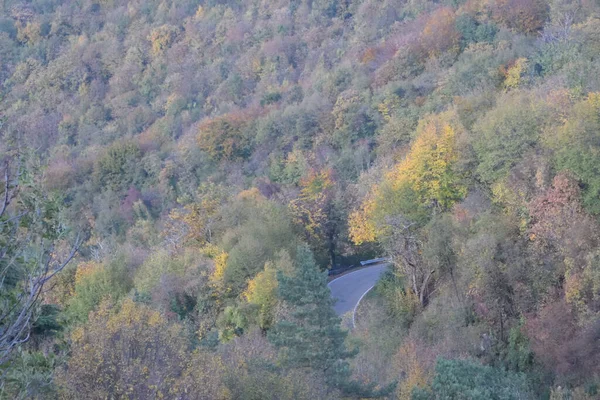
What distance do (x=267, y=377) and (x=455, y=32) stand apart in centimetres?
4085

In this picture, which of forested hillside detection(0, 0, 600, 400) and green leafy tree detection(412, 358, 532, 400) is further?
green leafy tree detection(412, 358, 532, 400)

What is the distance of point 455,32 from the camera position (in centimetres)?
4703

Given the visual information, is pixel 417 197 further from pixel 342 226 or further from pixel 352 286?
pixel 342 226

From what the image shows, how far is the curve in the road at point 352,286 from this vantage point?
2683 cm

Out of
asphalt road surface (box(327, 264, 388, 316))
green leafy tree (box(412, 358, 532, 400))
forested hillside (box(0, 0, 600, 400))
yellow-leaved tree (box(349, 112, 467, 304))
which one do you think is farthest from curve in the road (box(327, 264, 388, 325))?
green leafy tree (box(412, 358, 532, 400))

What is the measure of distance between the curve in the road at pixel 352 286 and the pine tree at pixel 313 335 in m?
9.10

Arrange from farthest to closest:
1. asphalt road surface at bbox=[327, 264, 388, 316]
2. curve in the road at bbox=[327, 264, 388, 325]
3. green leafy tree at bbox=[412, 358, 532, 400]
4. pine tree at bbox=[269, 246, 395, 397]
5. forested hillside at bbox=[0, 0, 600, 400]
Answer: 1. asphalt road surface at bbox=[327, 264, 388, 316]
2. curve in the road at bbox=[327, 264, 388, 325]
3. pine tree at bbox=[269, 246, 395, 397]
4. green leafy tree at bbox=[412, 358, 532, 400]
5. forested hillside at bbox=[0, 0, 600, 400]

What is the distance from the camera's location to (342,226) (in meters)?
35.0

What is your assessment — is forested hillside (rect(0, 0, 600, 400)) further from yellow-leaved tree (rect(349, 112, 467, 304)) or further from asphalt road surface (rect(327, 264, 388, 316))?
asphalt road surface (rect(327, 264, 388, 316))

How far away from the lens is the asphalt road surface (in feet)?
88.4

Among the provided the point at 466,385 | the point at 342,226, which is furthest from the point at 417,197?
the point at 466,385

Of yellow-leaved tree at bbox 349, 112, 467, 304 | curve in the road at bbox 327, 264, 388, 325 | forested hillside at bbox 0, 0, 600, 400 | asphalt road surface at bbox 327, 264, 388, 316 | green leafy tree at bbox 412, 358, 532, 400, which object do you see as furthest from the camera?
asphalt road surface at bbox 327, 264, 388, 316

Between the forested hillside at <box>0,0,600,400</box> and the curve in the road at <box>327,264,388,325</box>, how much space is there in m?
1.19

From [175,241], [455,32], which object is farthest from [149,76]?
[175,241]
